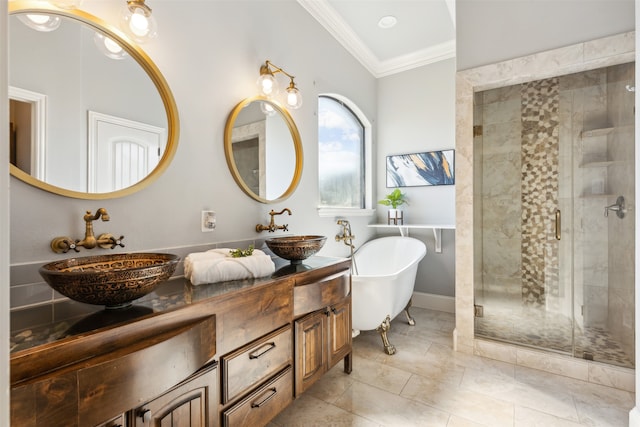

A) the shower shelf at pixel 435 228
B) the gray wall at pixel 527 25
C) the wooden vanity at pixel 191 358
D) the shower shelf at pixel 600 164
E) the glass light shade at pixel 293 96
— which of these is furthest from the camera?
the shower shelf at pixel 435 228

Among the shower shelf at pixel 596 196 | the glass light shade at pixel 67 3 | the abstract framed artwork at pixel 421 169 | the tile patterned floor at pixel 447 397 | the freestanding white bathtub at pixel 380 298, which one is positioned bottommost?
the tile patterned floor at pixel 447 397

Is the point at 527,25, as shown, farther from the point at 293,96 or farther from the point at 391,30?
the point at 293,96

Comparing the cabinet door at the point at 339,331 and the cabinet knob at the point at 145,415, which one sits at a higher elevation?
the cabinet knob at the point at 145,415

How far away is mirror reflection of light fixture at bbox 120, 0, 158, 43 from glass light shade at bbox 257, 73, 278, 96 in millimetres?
705

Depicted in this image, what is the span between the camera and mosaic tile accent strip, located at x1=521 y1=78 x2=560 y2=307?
2289mm

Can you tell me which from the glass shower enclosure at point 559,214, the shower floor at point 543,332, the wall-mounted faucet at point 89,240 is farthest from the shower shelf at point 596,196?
the wall-mounted faucet at point 89,240

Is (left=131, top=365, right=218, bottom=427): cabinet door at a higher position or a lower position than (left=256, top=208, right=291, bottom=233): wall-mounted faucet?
lower

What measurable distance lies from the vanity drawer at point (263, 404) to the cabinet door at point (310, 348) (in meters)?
0.08

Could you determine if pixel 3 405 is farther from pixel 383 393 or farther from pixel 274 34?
pixel 274 34

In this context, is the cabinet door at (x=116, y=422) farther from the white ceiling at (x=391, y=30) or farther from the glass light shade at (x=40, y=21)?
the white ceiling at (x=391, y=30)

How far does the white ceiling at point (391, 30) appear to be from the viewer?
2.55m

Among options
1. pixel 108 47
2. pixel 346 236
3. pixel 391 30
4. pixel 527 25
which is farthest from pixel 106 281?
pixel 391 30

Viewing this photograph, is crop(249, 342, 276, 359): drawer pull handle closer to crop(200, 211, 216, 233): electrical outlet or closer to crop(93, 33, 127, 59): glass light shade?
crop(200, 211, 216, 233): electrical outlet

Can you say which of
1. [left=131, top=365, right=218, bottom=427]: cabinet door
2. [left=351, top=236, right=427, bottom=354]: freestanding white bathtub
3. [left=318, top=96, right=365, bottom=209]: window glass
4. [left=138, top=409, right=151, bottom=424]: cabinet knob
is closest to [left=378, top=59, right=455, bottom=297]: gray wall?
[left=318, top=96, right=365, bottom=209]: window glass
